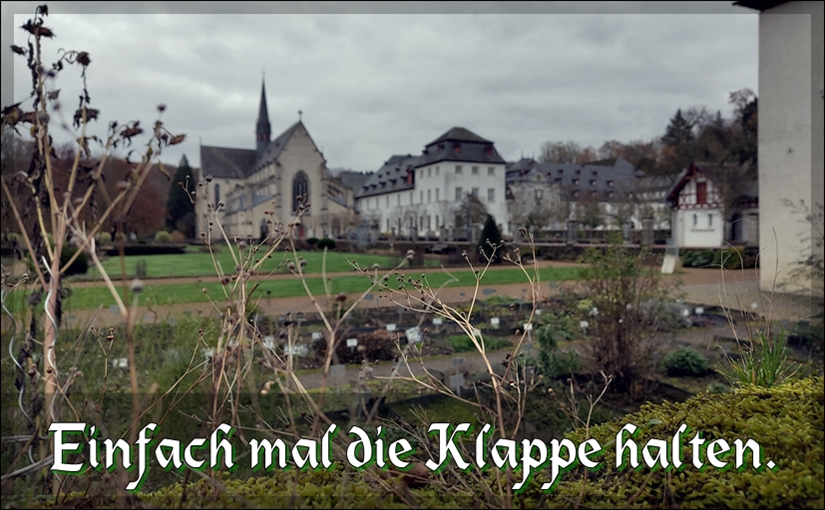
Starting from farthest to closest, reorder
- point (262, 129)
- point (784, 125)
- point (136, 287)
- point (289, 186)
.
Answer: point (262, 129) < point (289, 186) < point (784, 125) < point (136, 287)

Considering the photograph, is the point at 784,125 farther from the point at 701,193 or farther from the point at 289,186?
the point at 289,186

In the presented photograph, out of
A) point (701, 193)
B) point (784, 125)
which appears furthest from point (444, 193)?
point (784, 125)

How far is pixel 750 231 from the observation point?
23.6 m

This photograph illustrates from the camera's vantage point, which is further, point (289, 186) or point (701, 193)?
point (289, 186)

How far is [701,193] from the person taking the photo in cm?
2745

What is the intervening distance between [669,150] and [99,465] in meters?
41.5

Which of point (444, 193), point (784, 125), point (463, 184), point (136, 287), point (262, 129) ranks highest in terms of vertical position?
point (262, 129)

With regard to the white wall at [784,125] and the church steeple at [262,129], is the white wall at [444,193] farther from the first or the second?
the white wall at [784,125]

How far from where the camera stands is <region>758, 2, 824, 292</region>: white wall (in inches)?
435

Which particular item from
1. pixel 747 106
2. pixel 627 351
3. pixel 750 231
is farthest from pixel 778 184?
pixel 747 106

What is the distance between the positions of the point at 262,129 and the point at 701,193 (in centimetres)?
4829

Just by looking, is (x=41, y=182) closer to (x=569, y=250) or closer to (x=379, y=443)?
(x=379, y=443)

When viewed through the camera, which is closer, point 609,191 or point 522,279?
point 522,279

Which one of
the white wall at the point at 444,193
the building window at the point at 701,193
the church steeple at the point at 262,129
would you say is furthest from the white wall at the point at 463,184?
the church steeple at the point at 262,129
